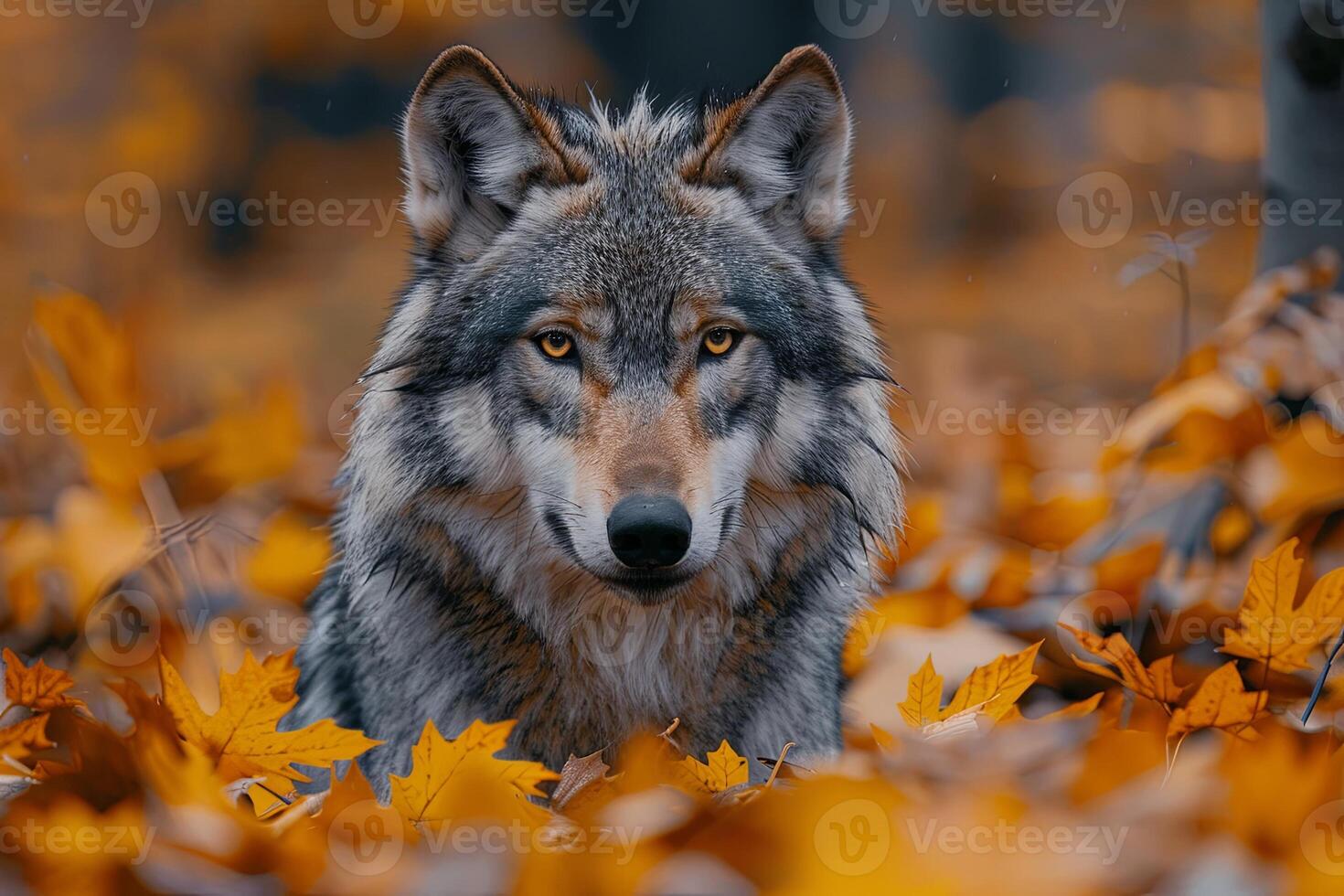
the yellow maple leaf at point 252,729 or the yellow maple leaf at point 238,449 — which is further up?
the yellow maple leaf at point 252,729

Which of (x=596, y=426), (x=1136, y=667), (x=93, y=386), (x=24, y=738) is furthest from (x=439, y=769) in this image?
(x=93, y=386)

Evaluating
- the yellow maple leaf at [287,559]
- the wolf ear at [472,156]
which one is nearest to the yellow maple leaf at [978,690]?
the wolf ear at [472,156]

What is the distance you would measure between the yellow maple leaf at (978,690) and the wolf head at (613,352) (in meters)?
0.54

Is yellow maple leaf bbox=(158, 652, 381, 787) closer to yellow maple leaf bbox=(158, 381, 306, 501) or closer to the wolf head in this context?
the wolf head

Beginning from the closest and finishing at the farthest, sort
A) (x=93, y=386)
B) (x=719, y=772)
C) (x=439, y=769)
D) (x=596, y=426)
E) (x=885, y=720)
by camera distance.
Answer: (x=439, y=769) → (x=719, y=772) → (x=596, y=426) → (x=885, y=720) → (x=93, y=386)

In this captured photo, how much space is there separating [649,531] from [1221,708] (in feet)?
3.43

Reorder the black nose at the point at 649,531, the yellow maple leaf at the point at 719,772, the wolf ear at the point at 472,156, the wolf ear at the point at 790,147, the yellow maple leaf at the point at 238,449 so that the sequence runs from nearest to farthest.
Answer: the yellow maple leaf at the point at 719,772 → the black nose at the point at 649,531 → the wolf ear at the point at 472,156 → the wolf ear at the point at 790,147 → the yellow maple leaf at the point at 238,449

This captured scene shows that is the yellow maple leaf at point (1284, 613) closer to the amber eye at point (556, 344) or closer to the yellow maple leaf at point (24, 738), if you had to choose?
the amber eye at point (556, 344)

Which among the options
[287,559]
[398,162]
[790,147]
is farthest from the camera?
[398,162]

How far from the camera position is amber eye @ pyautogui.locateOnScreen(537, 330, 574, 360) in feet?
8.39

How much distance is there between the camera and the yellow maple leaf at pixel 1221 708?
1.97 metres

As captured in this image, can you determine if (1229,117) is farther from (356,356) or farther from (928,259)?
(356,356)

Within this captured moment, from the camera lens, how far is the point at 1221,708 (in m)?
2.01

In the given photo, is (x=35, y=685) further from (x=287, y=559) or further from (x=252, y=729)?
(x=287, y=559)
